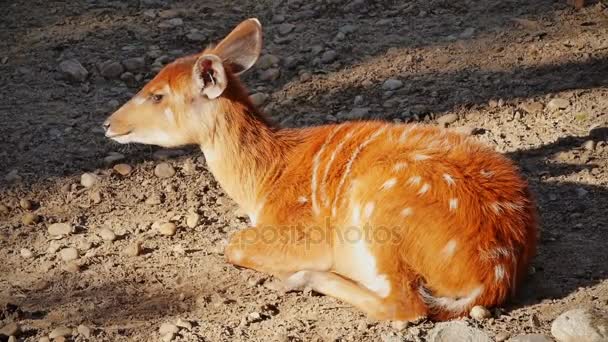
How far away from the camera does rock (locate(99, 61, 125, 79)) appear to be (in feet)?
28.8

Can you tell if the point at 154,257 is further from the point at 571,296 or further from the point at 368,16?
the point at 368,16

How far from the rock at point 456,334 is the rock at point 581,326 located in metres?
0.35

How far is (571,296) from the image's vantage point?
18.8ft

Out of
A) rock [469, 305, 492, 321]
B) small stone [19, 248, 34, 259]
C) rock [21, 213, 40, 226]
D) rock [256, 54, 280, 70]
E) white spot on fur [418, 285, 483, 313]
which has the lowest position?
rock [469, 305, 492, 321]

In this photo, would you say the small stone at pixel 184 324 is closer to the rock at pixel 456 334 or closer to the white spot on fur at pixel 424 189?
the rock at pixel 456 334

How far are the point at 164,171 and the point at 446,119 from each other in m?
2.14

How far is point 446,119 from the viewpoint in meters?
8.01

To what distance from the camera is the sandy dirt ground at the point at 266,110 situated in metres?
5.94

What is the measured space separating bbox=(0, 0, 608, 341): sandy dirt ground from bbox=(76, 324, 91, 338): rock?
1cm

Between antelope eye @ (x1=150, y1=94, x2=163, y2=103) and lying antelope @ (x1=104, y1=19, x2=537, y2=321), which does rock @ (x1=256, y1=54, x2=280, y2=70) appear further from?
antelope eye @ (x1=150, y1=94, x2=163, y2=103)

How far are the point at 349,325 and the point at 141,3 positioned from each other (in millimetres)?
5209

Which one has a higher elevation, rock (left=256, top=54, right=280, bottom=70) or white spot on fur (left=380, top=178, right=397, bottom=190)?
white spot on fur (left=380, top=178, right=397, bottom=190)

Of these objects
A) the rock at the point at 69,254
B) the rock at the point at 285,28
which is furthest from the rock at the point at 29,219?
the rock at the point at 285,28

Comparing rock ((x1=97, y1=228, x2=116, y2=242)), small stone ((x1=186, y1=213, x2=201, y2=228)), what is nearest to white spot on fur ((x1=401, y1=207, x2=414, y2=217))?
small stone ((x1=186, y1=213, x2=201, y2=228))
